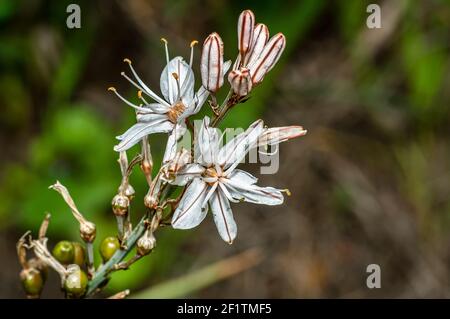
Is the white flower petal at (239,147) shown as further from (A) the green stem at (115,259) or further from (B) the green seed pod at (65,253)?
(B) the green seed pod at (65,253)

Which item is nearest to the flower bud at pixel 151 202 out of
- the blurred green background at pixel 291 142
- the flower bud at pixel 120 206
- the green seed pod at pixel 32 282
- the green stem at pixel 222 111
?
the flower bud at pixel 120 206

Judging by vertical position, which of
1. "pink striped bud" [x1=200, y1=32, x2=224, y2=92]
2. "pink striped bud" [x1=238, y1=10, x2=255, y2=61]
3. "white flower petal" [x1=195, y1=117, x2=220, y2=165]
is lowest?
"white flower petal" [x1=195, y1=117, x2=220, y2=165]

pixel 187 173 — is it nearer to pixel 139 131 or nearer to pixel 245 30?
pixel 139 131

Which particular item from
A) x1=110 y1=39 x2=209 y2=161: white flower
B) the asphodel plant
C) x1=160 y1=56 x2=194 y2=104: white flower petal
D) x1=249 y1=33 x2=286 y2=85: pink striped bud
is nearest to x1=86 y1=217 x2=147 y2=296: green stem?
the asphodel plant

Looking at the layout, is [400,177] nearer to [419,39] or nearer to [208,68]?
[419,39]

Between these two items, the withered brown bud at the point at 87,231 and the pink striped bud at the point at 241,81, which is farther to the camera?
the withered brown bud at the point at 87,231

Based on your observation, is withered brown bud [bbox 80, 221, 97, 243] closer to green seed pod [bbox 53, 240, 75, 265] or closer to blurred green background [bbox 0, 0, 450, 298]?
green seed pod [bbox 53, 240, 75, 265]
